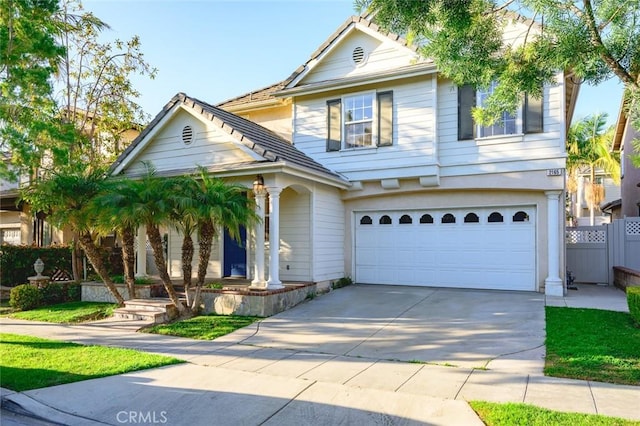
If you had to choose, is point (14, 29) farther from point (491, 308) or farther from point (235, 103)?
point (491, 308)

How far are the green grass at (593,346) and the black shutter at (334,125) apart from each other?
7.16m

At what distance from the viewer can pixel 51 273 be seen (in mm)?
14352

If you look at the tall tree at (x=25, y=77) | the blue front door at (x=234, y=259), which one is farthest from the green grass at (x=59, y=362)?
the blue front door at (x=234, y=259)

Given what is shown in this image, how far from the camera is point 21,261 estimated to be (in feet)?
45.8

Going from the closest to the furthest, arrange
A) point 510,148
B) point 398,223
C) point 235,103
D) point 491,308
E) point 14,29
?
point 14,29, point 491,308, point 510,148, point 398,223, point 235,103

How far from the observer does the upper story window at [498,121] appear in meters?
11.2

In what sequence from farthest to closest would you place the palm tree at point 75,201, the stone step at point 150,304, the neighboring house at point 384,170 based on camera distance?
the neighboring house at point 384,170 < the palm tree at point 75,201 < the stone step at point 150,304

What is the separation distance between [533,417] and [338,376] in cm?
240

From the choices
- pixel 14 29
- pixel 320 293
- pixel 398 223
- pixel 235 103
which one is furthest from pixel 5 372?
pixel 235 103

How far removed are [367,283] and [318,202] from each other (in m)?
3.07

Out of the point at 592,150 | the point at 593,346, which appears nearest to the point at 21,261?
the point at 593,346

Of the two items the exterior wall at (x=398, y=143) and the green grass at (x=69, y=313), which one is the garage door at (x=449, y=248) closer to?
the exterior wall at (x=398, y=143)

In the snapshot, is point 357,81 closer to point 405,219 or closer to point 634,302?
point 405,219

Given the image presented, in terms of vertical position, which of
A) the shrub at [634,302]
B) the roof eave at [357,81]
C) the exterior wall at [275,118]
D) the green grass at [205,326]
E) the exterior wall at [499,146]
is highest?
the roof eave at [357,81]
